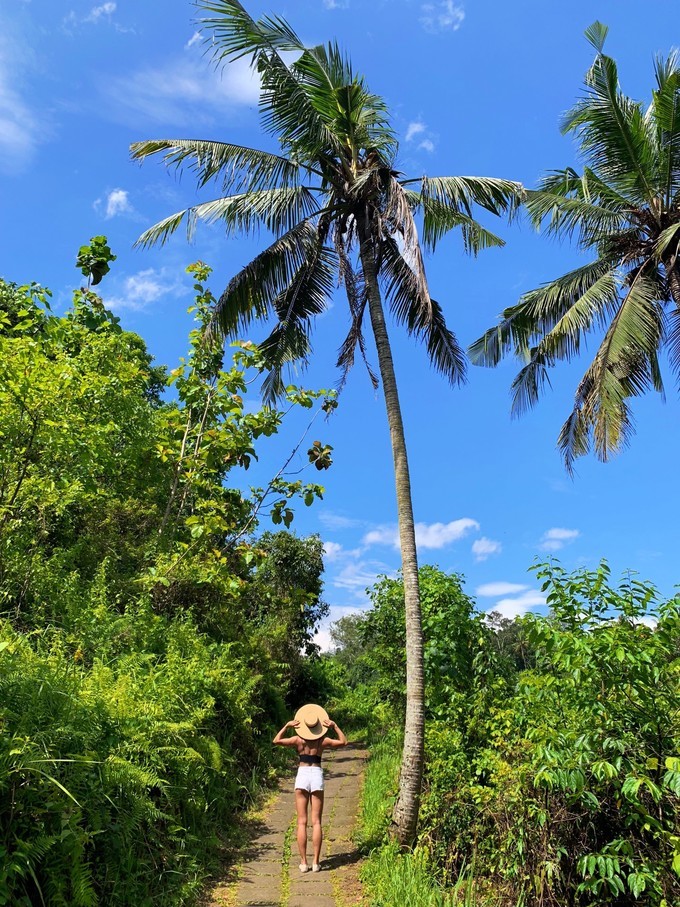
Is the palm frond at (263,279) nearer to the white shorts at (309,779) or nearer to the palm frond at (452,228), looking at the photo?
the palm frond at (452,228)

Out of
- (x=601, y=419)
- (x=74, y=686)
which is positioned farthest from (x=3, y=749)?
(x=601, y=419)

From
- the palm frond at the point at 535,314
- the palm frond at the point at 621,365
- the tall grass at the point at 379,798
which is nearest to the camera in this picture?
the tall grass at the point at 379,798

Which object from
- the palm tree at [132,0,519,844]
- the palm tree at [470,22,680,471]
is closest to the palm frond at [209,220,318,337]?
the palm tree at [132,0,519,844]

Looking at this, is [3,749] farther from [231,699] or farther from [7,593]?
[231,699]

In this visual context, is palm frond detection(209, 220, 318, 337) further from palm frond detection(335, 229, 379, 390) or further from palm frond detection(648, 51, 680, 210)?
palm frond detection(648, 51, 680, 210)

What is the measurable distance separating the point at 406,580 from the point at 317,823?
2.48m

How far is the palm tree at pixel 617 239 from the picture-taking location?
10.8 metres

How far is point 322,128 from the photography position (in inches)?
319

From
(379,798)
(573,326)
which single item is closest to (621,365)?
(573,326)

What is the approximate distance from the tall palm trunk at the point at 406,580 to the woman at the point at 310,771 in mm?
721

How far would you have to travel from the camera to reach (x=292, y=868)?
6207mm

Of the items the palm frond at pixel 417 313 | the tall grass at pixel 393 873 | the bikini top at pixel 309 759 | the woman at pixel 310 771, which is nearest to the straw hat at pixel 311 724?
the woman at pixel 310 771

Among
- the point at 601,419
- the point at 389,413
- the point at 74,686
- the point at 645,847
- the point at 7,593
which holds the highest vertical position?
the point at 601,419

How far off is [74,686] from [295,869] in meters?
2.91
